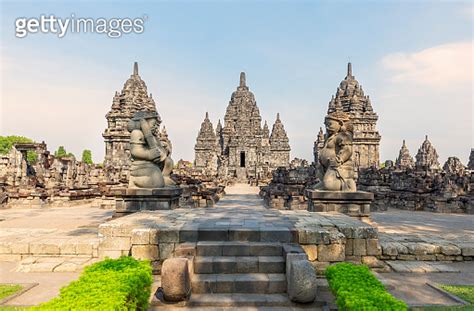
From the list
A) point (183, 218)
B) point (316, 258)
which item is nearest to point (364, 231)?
point (316, 258)

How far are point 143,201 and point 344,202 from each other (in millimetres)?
4720

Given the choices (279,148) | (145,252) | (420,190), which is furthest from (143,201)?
(279,148)

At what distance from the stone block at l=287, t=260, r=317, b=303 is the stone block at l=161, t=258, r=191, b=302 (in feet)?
4.13

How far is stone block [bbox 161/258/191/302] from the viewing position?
3.48 meters

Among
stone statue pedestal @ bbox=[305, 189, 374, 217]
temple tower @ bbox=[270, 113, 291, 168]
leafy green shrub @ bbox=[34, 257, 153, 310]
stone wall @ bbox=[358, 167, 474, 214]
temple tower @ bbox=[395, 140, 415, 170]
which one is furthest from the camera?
temple tower @ bbox=[270, 113, 291, 168]

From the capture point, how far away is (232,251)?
14.5ft

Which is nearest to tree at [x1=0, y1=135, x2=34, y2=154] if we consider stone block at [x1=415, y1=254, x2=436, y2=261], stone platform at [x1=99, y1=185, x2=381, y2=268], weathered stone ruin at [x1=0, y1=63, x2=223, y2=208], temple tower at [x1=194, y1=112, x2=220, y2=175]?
temple tower at [x1=194, y1=112, x2=220, y2=175]

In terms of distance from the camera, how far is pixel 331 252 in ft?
A: 15.0

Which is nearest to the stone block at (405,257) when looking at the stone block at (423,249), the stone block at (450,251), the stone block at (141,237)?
the stone block at (423,249)

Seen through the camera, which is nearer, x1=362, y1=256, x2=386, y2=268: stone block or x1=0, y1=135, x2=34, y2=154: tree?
x1=362, y1=256, x2=386, y2=268: stone block

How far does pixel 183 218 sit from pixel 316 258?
99.7 inches

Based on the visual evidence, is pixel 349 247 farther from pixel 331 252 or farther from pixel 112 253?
pixel 112 253

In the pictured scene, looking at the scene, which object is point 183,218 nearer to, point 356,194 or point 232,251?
point 232,251

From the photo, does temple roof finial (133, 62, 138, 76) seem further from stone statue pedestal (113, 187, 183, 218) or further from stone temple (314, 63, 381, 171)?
stone statue pedestal (113, 187, 183, 218)
